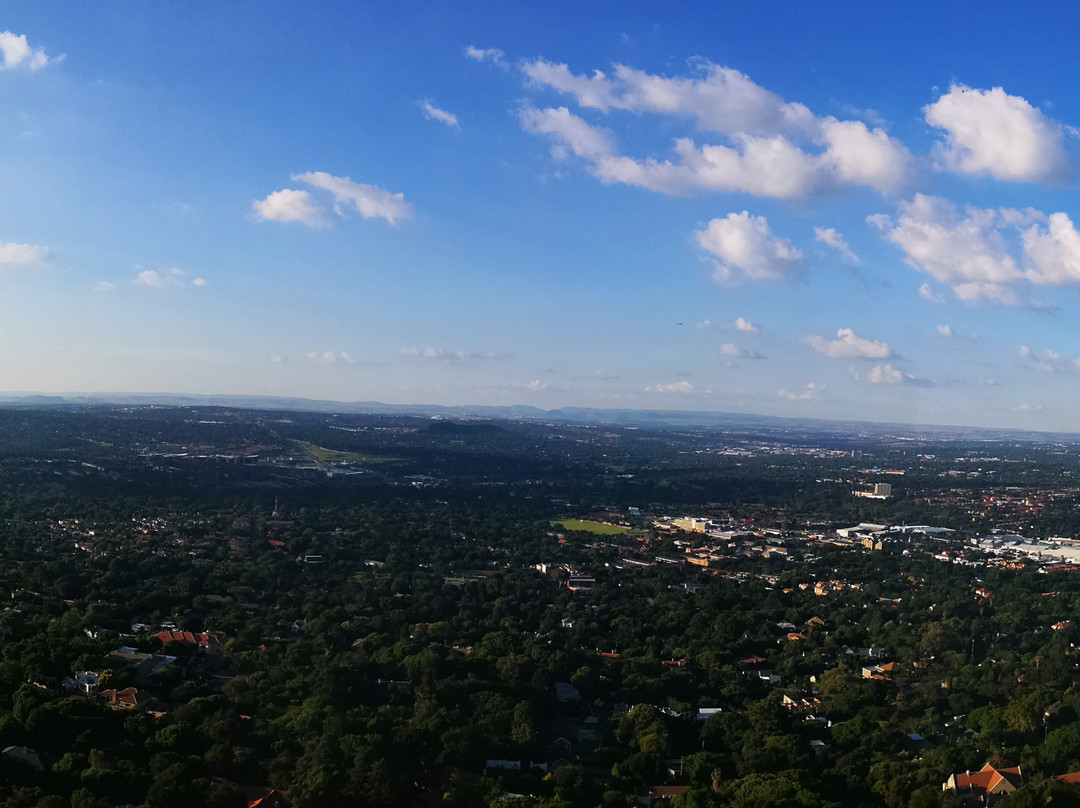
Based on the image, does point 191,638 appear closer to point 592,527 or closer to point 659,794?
point 659,794

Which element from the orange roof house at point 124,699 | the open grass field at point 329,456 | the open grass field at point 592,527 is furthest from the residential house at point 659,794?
the open grass field at point 329,456

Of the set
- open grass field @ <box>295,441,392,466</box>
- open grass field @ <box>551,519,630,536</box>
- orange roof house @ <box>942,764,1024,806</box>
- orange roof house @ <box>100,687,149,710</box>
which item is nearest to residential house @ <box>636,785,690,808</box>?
orange roof house @ <box>942,764,1024,806</box>

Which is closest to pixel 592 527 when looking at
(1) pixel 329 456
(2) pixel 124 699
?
(2) pixel 124 699

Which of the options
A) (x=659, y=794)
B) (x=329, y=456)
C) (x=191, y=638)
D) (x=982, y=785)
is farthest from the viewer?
(x=329, y=456)

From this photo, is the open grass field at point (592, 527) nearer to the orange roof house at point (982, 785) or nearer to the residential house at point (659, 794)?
the residential house at point (659, 794)

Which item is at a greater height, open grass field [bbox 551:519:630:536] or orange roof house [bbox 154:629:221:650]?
orange roof house [bbox 154:629:221:650]

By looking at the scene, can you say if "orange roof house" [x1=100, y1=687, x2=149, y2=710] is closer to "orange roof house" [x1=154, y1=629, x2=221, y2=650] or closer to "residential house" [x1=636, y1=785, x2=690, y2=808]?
"orange roof house" [x1=154, y1=629, x2=221, y2=650]
